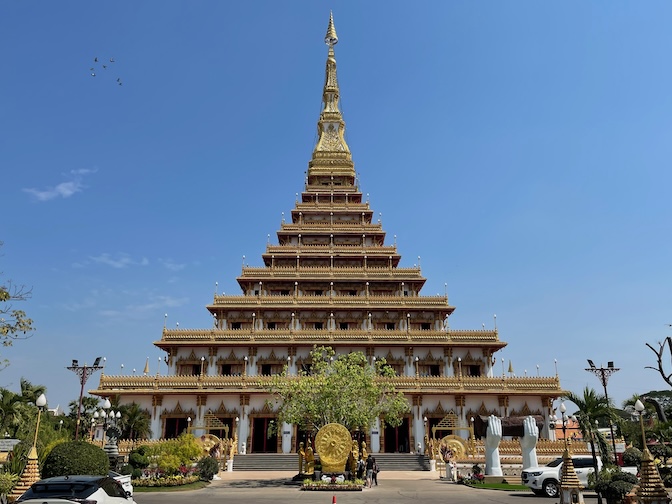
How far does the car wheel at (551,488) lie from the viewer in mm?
24750

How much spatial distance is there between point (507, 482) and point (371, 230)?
2895 cm

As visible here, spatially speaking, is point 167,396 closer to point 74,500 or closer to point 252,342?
point 252,342

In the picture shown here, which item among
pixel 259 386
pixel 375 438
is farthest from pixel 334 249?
pixel 375 438

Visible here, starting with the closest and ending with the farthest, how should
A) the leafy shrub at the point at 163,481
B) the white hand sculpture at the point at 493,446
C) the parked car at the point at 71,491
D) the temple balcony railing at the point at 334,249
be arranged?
1. the parked car at the point at 71,491
2. the leafy shrub at the point at 163,481
3. the white hand sculpture at the point at 493,446
4. the temple balcony railing at the point at 334,249

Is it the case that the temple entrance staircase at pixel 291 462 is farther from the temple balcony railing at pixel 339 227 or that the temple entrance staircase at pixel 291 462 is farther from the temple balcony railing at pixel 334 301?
the temple balcony railing at pixel 339 227

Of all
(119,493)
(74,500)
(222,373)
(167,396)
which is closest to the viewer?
(74,500)

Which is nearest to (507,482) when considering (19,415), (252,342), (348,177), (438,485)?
(438,485)

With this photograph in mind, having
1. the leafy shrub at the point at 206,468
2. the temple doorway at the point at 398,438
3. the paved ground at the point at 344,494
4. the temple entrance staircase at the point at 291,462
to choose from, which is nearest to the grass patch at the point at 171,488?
the paved ground at the point at 344,494

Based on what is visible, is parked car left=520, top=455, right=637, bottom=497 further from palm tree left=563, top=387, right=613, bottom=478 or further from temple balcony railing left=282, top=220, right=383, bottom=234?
temple balcony railing left=282, top=220, right=383, bottom=234

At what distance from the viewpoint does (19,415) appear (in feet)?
130

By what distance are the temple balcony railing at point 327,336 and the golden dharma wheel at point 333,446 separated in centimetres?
1633

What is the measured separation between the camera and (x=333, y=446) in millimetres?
28031

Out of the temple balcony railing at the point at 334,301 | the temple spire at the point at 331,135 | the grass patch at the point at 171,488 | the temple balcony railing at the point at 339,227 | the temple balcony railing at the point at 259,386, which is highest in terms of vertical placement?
the temple spire at the point at 331,135

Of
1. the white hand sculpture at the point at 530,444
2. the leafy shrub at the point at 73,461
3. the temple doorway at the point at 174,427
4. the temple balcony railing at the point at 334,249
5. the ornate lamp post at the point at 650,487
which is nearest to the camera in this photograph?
the ornate lamp post at the point at 650,487
